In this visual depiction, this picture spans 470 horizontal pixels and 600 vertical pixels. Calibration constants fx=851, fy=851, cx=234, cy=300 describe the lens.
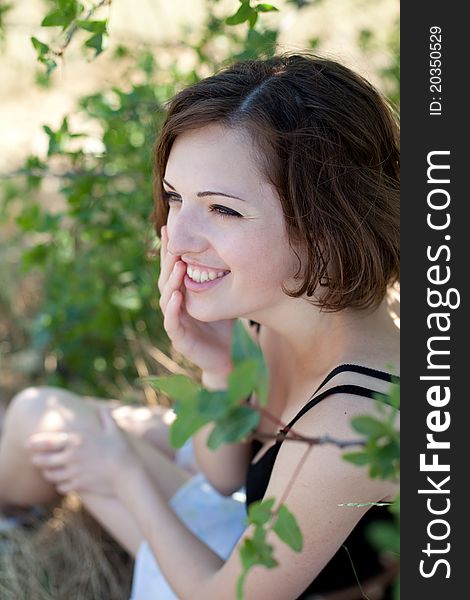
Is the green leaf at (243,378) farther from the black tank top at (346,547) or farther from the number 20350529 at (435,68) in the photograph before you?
the black tank top at (346,547)

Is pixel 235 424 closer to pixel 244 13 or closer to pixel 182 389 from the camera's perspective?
pixel 182 389

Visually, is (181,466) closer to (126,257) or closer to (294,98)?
(126,257)

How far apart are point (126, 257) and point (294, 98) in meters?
1.66

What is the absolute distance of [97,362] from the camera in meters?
3.50

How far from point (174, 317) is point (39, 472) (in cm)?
96

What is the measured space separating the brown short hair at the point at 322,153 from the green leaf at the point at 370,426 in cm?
88

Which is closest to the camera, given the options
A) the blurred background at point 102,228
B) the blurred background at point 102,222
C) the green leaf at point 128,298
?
the blurred background at point 102,222

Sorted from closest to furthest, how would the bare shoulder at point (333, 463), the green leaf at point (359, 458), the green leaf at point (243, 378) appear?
the green leaf at point (243, 378) < the green leaf at point (359, 458) < the bare shoulder at point (333, 463)

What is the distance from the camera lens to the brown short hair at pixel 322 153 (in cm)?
174

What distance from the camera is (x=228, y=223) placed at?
173 centimetres

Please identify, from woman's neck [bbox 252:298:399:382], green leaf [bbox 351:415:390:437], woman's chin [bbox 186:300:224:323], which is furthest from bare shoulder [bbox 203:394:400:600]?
green leaf [bbox 351:415:390:437]

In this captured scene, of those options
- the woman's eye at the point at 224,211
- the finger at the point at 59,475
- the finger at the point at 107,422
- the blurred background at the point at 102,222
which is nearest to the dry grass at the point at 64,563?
the blurred background at the point at 102,222

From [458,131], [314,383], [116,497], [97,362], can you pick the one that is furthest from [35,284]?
[458,131]

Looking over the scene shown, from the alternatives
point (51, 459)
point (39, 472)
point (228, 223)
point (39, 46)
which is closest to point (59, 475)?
point (51, 459)
